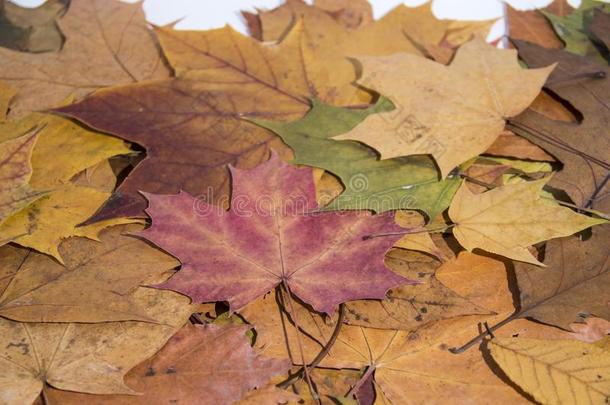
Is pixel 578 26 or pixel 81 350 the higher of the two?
pixel 578 26

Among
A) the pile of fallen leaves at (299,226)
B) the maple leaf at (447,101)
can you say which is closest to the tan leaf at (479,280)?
the pile of fallen leaves at (299,226)

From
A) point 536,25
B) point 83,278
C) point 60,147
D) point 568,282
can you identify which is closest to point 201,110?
point 60,147

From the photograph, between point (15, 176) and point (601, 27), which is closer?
point (15, 176)

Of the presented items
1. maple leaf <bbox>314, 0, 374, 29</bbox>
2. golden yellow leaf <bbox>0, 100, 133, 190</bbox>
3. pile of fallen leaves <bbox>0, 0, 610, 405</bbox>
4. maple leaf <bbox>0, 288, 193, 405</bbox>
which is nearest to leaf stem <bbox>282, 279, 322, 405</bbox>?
pile of fallen leaves <bbox>0, 0, 610, 405</bbox>

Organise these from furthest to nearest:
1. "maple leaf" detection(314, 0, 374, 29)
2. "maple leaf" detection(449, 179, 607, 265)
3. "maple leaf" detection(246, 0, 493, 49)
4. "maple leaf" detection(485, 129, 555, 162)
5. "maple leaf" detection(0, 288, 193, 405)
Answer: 1. "maple leaf" detection(314, 0, 374, 29)
2. "maple leaf" detection(246, 0, 493, 49)
3. "maple leaf" detection(485, 129, 555, 162)
4. "maple leaf" detection(449, 179, 607, 265)
5. "maple leaf" detection(0, 288, 193, 405)

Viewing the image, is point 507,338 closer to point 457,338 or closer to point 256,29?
point 457,338

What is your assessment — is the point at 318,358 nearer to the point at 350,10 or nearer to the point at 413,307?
the point at 413,307

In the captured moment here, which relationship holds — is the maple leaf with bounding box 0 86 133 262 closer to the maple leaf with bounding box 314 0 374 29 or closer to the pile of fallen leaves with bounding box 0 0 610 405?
the pile of fallen leaves with bounding box 0 0 610 405
